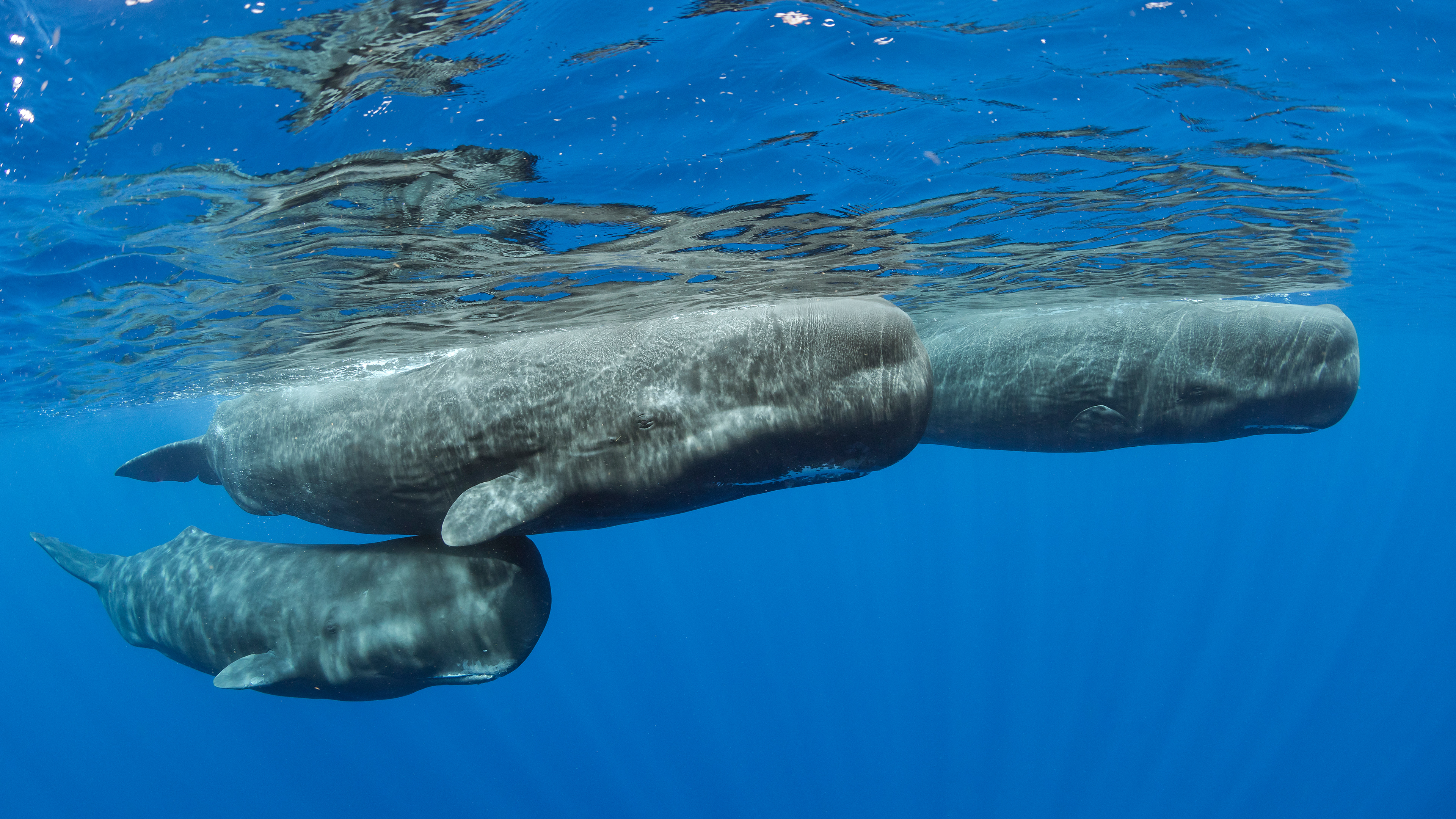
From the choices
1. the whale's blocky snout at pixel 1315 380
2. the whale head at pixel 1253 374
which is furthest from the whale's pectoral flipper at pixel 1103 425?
the whale's blocky snout at pixel 1315 380

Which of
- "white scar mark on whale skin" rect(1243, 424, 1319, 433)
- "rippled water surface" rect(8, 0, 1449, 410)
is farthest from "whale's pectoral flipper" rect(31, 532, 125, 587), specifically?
"white scar mark on whale skin" rect(1243, 424, 1319, 433)

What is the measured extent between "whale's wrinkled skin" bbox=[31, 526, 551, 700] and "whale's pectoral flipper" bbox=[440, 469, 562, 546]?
0.73 meters

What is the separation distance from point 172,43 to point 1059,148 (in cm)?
835

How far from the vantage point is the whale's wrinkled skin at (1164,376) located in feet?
18.0

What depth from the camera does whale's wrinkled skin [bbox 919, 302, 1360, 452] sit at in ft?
18.0

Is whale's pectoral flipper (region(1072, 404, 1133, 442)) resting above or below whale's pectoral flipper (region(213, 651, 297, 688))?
above

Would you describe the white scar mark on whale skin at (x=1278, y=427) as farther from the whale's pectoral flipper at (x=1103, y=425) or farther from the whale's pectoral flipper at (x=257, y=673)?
the whale's pectoral flipper at (x=257, y=673)

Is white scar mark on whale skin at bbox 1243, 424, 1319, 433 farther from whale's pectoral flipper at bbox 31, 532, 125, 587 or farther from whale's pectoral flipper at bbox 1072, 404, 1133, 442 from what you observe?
whale's pectoral flipper at bbox 31, 532, 125, 587

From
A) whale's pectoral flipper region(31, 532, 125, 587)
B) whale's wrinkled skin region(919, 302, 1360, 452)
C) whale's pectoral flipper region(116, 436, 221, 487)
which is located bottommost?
whale's pectoral flipper region(31, 532, 125, 587)

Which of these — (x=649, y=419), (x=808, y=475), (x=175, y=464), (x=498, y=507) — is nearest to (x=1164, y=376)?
(x=808, y=475)

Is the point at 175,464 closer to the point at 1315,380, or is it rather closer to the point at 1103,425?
the point at 1103,425

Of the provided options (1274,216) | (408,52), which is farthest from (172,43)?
(1274,216)

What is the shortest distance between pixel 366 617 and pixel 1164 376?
655cm

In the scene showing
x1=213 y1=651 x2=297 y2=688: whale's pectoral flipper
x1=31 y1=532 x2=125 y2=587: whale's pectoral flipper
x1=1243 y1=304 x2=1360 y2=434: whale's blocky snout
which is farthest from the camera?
x1=31 y1=532 x2=125 y2=587: whale's pectoral flipper
